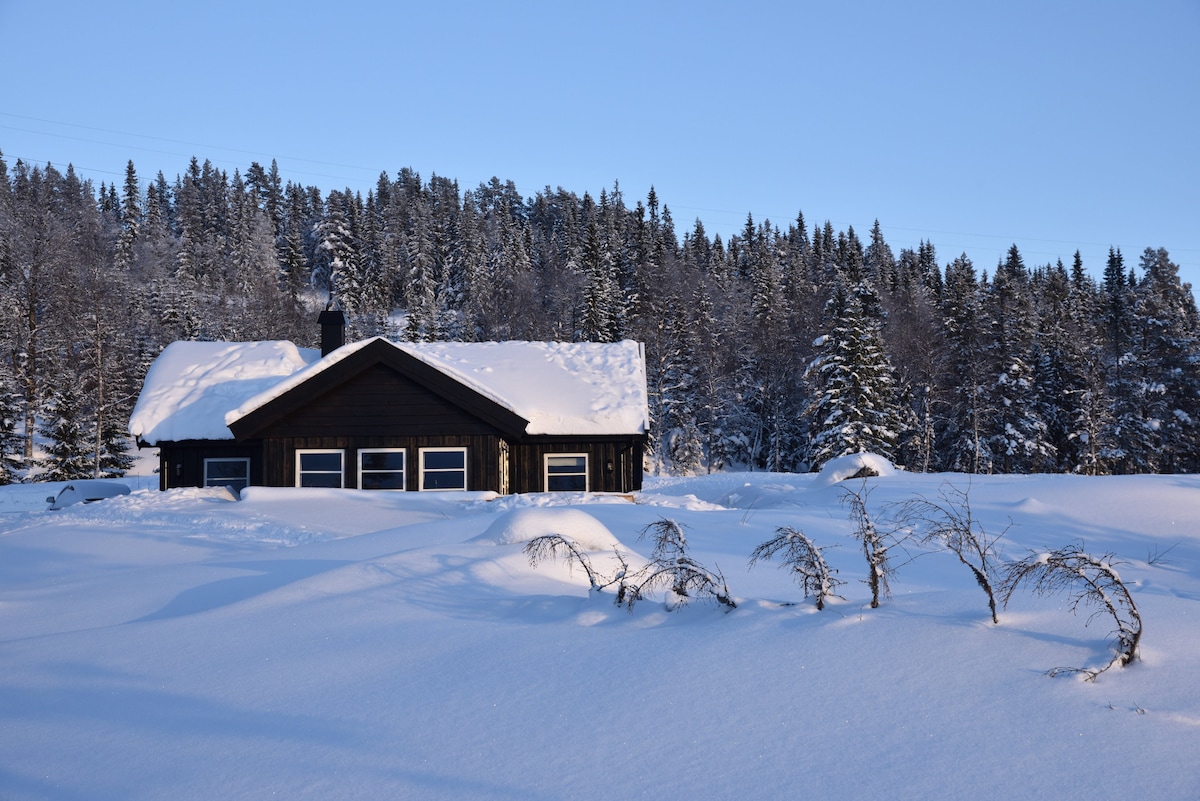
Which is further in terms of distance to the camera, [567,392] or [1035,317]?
[1035,317]

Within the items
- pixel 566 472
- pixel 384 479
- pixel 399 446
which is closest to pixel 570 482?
pixel 566 472

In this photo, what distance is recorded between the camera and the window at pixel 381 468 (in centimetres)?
1959

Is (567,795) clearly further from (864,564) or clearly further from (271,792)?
(864,564)

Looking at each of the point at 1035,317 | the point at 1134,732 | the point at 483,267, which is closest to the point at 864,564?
the point at 1134,732

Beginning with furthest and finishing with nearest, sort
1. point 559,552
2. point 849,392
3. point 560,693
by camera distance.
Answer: point 849,392
point 559,552
point 560,693

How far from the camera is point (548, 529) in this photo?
7973 mm

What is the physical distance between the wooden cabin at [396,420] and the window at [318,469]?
0.08ft

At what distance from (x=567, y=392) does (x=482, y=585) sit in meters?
15.2

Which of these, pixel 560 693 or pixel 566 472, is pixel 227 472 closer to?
pixel 566 472

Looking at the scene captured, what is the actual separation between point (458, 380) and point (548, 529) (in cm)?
1154

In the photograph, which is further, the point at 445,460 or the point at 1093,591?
the point at 445,460

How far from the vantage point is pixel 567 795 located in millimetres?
3297

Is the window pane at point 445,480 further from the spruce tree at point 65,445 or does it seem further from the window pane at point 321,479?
the spruce tree at point 65,445

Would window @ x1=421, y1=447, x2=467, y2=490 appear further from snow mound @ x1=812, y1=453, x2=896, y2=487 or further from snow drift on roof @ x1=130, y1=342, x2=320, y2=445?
snow mound @ x1=812, y1=453, x2=896, y2=487
